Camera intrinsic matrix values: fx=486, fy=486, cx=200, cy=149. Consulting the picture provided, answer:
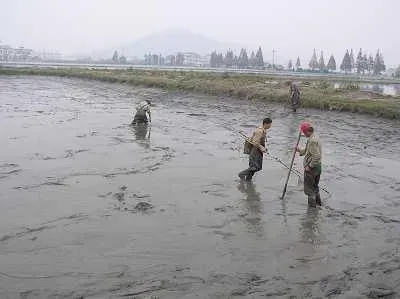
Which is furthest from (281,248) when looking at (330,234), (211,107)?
(211,107)

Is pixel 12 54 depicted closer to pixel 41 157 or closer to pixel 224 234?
pixel 41 157

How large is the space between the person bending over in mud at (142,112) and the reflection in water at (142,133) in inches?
8.0

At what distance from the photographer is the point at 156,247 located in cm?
770

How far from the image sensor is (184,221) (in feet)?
29.3

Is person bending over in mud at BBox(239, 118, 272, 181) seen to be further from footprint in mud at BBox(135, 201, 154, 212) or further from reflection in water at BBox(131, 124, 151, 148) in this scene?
reflection in water at BBox(131, 124, 151, 148)

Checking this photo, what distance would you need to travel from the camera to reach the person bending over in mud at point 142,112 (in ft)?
62.2

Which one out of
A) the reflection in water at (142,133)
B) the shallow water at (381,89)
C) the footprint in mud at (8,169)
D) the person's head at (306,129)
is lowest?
the footprint in mud at (8,169)

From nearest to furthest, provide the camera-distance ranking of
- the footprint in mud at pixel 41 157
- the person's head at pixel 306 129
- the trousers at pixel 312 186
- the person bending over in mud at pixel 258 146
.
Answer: the person's head at pixel 306 129, the trousers at pixel 312 186, the person bending over in mud at pixel 258 146, the footprint in mud at pixel 41 157

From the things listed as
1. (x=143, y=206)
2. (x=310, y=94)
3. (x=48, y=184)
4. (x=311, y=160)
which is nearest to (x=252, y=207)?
(x=311, y=160)

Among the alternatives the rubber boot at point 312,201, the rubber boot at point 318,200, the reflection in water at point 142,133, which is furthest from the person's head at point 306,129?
the reflection in water at point 142,133

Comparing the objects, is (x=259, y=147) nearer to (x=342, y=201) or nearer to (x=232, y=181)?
(x=232, y=181)

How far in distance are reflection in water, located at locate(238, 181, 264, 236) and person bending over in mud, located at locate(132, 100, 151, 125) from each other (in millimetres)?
8173

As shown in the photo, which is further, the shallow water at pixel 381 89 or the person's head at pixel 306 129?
the shallow water at pixel 381 89

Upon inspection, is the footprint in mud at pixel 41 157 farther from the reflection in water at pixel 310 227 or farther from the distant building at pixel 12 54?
the distant building at pixel 12 54
